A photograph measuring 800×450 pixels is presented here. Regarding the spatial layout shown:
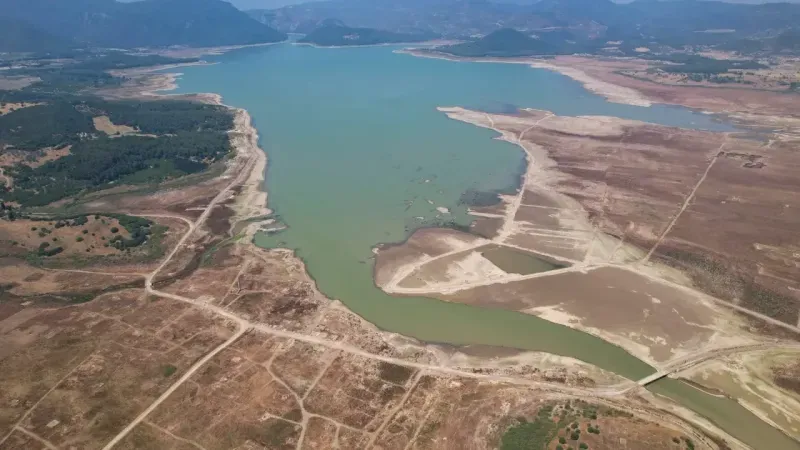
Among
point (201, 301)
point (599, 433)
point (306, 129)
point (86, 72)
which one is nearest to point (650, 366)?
point (599, 433)

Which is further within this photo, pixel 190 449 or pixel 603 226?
pixel 603 226

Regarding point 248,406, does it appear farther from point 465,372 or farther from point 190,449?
point 465,372

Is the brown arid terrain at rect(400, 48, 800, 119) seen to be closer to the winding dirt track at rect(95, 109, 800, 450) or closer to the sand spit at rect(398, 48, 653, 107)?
the sand spit at rect(398, 48, 653, 107)

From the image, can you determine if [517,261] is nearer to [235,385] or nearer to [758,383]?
[758,383]

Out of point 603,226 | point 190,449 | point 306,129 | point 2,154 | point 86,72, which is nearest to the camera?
point 190,449

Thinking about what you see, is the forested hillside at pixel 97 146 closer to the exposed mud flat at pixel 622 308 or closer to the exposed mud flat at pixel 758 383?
the exposed mud flat at pixel 622 308

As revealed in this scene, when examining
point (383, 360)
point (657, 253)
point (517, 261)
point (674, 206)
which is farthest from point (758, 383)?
point (674, 206)
